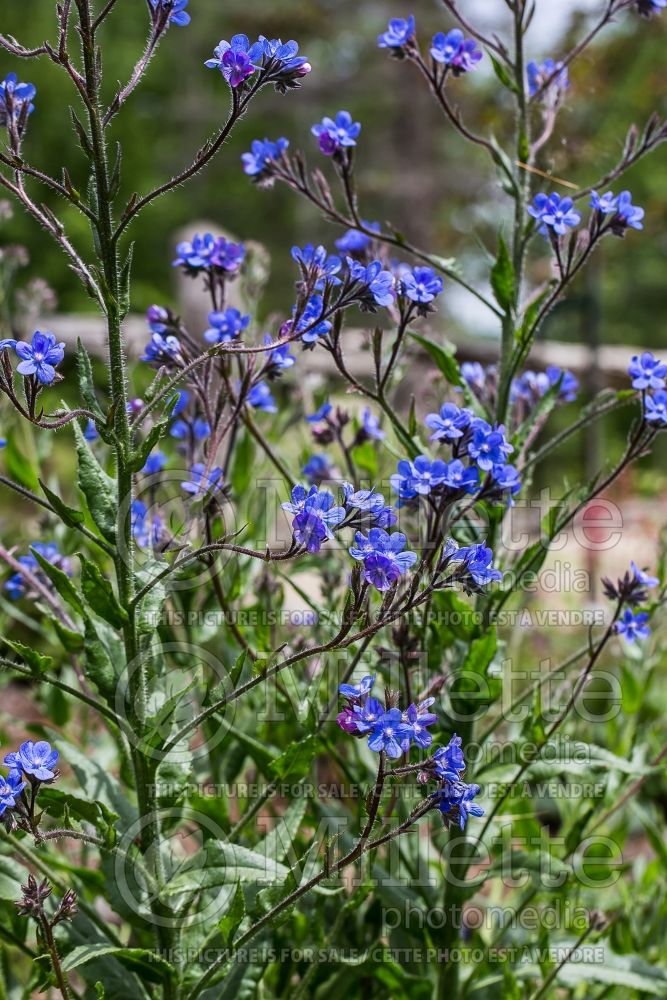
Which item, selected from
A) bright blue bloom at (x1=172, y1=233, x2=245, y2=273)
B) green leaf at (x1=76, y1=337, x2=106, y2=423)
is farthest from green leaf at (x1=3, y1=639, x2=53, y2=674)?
bright blue bloom at (x1=172, y1=233, x2=245, y2=273)

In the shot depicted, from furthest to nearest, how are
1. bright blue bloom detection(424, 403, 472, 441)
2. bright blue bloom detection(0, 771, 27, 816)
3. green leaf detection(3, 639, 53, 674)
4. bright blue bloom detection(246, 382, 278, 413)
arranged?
1. bright blue bloom detection(246, 382, 278, 413)
2. bright blue bloom detection(424, 403, 472, 441)
3. green leaf detection(3, 639, 53, 674)
4. bright blue bloom detection(0, 771, 27, 816)

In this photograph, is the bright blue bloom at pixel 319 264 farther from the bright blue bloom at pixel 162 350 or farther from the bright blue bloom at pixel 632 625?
the bright blue bloom at pixel 632 625

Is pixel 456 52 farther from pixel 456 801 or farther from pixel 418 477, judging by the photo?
pixel 456 801

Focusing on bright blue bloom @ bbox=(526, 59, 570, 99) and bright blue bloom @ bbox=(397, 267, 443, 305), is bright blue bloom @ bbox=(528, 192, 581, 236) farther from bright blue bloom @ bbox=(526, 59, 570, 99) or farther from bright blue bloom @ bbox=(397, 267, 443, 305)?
bright blue bloom @ bbox=(526, 59, 570, 99)

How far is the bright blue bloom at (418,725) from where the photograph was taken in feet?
4.25

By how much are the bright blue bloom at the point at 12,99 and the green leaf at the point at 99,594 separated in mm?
621

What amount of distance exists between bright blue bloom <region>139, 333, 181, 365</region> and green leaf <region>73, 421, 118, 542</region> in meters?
0.30

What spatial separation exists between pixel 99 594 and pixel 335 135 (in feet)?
2.98

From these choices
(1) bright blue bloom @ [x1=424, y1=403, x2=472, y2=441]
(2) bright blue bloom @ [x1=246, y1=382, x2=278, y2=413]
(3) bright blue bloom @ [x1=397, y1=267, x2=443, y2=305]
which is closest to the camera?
(1) bright blue bloom @ [x1=424, y1=403, x2=472, y2=441]

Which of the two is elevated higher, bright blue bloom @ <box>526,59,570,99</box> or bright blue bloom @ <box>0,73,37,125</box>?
bright blue bloom @ <box>526,59,570,99</box>

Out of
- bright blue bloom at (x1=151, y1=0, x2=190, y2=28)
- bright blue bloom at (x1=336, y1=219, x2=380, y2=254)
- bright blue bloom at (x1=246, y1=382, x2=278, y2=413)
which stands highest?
bright blue bloom at (x1=336, y1=219, x2=380, y2=254)

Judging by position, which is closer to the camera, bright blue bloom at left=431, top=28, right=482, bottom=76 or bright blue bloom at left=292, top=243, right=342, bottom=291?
bright blue bloom at left=292, top=243, right=342, bottom=291

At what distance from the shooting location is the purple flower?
50.5 inches

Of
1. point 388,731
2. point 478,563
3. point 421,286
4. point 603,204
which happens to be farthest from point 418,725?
point 603,204
